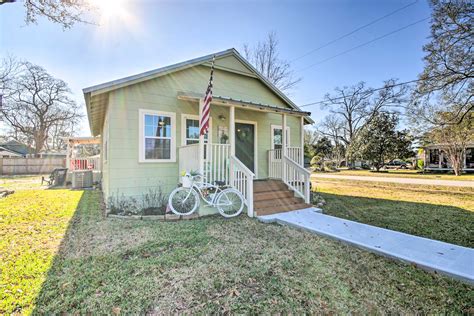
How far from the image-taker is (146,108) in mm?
6520

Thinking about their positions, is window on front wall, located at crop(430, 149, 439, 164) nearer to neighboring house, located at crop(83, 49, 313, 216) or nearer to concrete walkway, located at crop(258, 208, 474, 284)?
neighboring house, located at crop(83, 49, 313, 216)

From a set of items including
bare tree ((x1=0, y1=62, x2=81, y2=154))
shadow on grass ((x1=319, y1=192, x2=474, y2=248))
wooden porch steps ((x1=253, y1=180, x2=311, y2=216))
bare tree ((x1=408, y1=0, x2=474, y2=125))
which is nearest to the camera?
shadow on grass ((x1=319, y1=192, x2=474, y2=248))

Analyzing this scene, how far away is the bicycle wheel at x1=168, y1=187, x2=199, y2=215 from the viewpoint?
5.70m

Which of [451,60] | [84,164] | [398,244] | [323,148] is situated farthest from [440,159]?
[84,164]

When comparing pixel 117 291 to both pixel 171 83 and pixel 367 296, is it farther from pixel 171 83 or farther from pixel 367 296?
pixel 171 83

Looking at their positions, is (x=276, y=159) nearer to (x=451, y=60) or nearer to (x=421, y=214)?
(x=421, y=214)

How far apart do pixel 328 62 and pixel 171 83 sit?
13398 millimetres

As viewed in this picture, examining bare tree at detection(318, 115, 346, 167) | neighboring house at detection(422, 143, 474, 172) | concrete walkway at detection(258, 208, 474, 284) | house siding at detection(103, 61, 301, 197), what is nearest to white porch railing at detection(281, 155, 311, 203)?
concrete walkway at detection(258, 208, 474, 284)

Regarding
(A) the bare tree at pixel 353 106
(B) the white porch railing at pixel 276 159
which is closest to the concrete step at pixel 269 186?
(B) the white porch railing at pixel 276 159

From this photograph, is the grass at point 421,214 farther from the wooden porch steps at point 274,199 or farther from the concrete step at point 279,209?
the wooden porch steps at point 274,199

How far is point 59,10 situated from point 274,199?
7795 mm

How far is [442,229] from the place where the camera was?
4883mm

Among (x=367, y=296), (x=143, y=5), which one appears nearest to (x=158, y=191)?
(x=367, y=296)

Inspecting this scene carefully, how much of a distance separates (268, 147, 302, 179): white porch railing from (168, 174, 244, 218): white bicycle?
2790mm
